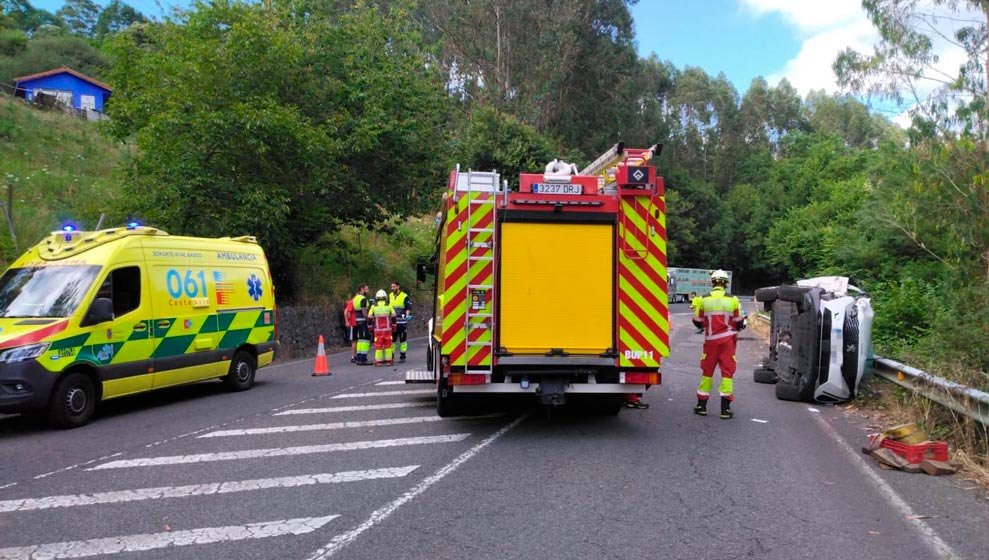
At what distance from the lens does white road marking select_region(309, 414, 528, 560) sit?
4.64 metres

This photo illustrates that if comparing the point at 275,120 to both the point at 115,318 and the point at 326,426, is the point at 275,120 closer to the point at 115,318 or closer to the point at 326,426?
the point at 115,318

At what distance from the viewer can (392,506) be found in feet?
18.1

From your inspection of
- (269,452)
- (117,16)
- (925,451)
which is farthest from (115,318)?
(117,16)

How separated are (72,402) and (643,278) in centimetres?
691

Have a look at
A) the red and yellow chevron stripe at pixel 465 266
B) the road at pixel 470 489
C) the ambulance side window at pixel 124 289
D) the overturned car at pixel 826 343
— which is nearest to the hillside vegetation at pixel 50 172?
the ambulance side window at pixel 124 289

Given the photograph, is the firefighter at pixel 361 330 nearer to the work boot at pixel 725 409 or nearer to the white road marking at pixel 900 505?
the work boot at pixel 725 409

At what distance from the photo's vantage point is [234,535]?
4.96 metres

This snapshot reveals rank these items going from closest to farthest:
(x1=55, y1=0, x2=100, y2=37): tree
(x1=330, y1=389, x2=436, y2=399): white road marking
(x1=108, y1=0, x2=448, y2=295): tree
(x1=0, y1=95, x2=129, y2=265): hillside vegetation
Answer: (x1=330, y1=389, x2=436, y2=399): white road marking < (x1=108, y1=0, x2=448, y2=295): tree < (x1=0, y1=95, x2=129, y2=265): hillside vegetation < (x1=55, y1=0, x2=100, y2=37): tree

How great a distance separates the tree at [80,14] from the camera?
3588 inches

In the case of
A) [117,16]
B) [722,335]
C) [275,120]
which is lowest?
[722,335]

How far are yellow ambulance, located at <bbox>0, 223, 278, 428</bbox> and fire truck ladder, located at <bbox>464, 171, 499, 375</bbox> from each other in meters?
4.71

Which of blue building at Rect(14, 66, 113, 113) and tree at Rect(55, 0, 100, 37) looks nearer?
blue building at Rect(14, 66, 113, 113)

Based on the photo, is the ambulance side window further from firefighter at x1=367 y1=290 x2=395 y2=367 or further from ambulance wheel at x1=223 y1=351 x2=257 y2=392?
firefighter at x1=367 y1=290 x2=395 y2=367

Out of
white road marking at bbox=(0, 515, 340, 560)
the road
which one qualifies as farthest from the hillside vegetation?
white road marking at bbox=(0, 515, 340, 560)
